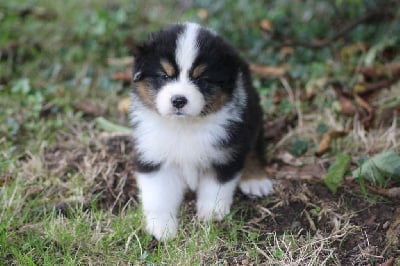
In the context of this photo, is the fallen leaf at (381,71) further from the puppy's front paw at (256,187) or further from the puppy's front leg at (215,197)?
the puppy's front leg at (215,197)

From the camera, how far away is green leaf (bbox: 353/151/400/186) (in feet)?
15.0

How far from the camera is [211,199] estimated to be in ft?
14.7

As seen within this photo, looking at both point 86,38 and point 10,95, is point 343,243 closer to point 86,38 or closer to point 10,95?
point 10,95

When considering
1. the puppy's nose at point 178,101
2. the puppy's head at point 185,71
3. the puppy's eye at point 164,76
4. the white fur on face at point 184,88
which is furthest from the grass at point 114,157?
the puppy's nose at point 178,101

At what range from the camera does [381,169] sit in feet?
15.1

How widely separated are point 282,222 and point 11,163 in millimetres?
2258

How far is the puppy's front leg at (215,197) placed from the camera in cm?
446

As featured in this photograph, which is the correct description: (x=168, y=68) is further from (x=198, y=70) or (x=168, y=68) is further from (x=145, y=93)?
(x=145, y=93)

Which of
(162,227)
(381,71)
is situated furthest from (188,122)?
(381,71)

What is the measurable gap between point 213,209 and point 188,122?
0.64 m

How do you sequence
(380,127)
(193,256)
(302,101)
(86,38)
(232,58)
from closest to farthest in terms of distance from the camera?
(193,256)
(232,58)
(380,127)
(302,101)
(86,38)

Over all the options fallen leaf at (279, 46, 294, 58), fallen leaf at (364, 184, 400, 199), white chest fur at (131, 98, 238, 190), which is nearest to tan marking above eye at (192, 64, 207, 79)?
white chest fur at (131, 98, 238, 190)

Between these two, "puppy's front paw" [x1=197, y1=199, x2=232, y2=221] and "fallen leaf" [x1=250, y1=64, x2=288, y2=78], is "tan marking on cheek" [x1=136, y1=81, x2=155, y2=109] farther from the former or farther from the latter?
"fallen leaf" [x1=250, y1=64, x2=288, y2=78]

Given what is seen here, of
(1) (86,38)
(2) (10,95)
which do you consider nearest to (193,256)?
(2) (10,95)
